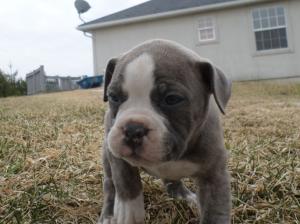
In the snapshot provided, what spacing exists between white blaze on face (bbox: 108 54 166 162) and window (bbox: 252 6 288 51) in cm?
1652

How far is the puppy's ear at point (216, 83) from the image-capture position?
208 centimetres

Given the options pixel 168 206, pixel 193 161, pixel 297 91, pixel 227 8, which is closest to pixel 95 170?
pixel 168 206

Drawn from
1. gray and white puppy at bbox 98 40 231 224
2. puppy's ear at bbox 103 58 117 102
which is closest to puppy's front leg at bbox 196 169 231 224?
gray and white puppy at bbox 98 40 231 224

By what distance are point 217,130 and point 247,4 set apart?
16.7 metres

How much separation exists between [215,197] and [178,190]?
2.11 feet

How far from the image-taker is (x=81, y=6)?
22.5 m

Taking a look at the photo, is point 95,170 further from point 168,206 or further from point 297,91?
point 297,91

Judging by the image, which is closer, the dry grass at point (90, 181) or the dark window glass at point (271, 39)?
the dry grass at point (90, 181)

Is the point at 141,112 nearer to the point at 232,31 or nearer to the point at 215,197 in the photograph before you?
the point at 215,197

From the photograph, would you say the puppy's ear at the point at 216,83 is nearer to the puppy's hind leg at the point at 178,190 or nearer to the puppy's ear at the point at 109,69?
the puppy's ear at the point at 109,69

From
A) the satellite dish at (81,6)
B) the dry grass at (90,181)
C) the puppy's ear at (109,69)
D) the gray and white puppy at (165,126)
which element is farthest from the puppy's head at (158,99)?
the satellite dish at (81,6)

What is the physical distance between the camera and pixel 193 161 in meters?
2.08

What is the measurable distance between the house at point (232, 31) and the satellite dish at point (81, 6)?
121 inches

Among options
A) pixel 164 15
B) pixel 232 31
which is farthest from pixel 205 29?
pixel 164 15
